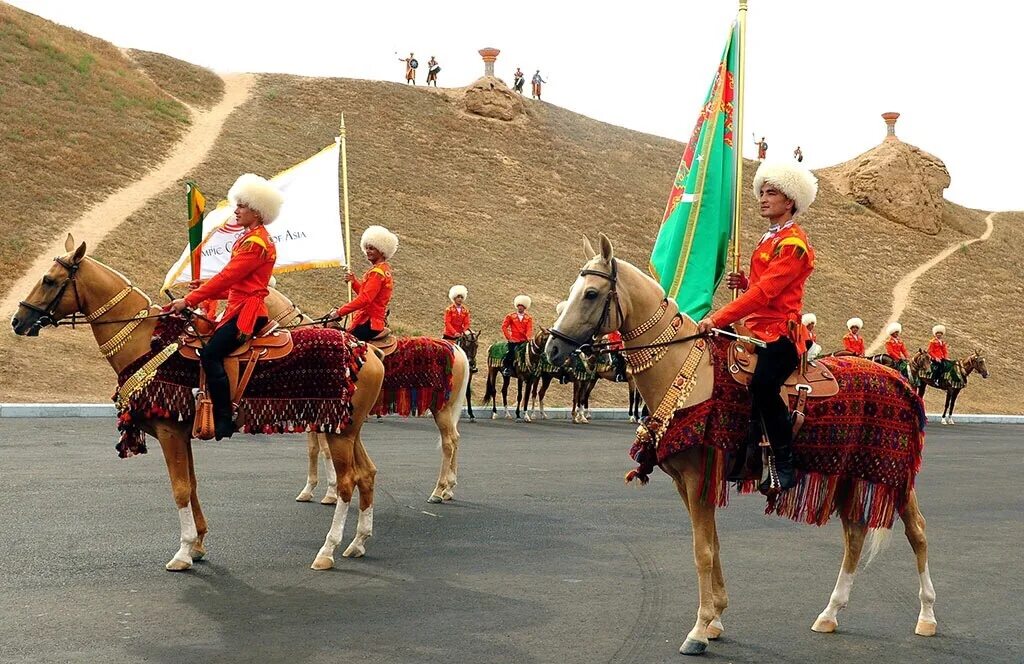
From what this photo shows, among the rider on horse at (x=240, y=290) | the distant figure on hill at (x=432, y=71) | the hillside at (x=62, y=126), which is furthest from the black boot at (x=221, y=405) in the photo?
the distant figure on hill at (x=432, y=71)

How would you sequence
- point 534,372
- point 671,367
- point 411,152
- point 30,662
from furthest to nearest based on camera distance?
point 411,152
point 534,372
point 671,367
point 30,662

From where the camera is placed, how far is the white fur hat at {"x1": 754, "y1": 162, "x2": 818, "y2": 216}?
24.7 ft

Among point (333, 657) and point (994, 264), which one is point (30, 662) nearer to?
point (333, 657)

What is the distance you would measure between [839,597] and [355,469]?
4313mm

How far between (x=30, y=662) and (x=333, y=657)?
1679 millimetres

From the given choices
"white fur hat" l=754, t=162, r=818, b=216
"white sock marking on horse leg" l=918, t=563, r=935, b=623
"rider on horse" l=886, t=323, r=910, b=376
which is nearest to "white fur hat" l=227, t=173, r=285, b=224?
"white fur hat" l=754, t=162, r=818, b=216

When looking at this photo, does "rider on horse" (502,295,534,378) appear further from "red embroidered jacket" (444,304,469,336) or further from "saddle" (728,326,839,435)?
"saddle" (728,326,839,435)

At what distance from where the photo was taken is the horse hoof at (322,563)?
30.1 feet

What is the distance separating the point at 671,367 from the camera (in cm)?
750

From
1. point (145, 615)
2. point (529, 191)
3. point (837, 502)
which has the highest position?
point (529, 191)

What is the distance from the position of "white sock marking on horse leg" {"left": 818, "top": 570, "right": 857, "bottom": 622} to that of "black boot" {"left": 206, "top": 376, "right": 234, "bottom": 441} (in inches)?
185

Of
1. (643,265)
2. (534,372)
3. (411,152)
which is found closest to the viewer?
(534,372)

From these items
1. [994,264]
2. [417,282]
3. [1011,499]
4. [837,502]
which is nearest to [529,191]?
[417,282]

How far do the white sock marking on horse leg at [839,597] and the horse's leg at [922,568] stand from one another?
19.0 inches
